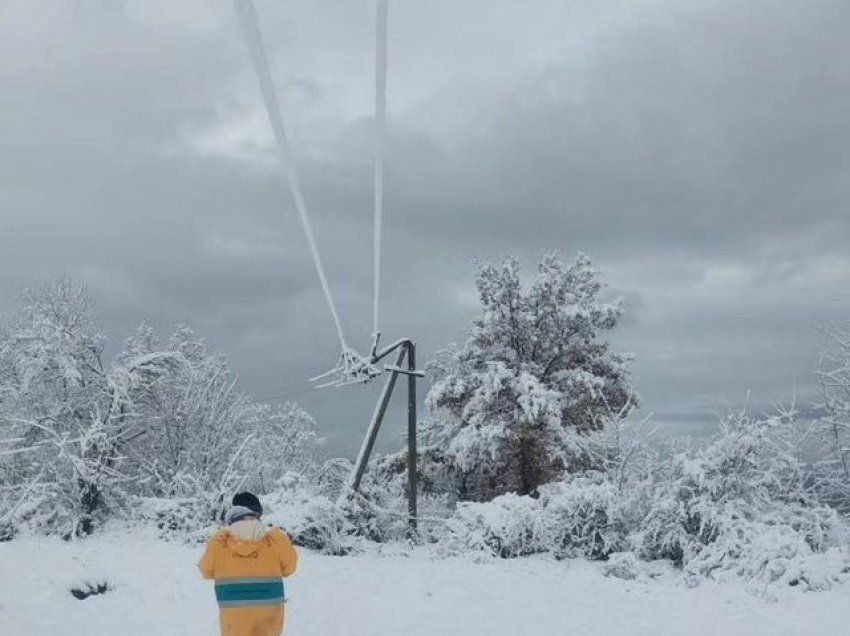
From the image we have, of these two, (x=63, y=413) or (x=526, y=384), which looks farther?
(x=526, y=384)

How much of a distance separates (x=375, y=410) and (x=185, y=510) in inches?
195

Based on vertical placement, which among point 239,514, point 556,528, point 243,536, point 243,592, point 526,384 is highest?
point 526,384

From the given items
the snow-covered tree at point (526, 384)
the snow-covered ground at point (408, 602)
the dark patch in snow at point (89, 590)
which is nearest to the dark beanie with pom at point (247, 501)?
the snow-covered ground at point (408, 602)

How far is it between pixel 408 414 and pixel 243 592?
15042mm

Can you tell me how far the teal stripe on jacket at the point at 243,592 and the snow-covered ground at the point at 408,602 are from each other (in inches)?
207

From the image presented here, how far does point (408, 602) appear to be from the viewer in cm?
1281

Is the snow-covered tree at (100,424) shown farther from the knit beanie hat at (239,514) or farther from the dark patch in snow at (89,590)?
the knit beanie hat at (239,514)

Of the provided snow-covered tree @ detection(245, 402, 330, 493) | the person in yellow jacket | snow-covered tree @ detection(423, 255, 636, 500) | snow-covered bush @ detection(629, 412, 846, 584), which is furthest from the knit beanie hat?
snow-covered tree @ detection(245, 402, 330, 493)

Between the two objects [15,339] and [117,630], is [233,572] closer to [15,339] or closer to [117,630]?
[117,630]

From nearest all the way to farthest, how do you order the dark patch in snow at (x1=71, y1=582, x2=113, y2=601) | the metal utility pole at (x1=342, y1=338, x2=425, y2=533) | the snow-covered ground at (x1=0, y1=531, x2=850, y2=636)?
the snow-covered ground at (x1=0, y1=531, x2=850, y2=636)
the dark patch in snow at (x1=71, y1=582, x2=113, y2=601)
the metal utility pole at (x1=342, y1=338, x2=425, y2=533)

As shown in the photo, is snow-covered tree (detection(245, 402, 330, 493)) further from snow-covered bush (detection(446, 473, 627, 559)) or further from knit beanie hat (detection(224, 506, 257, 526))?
knit beanie hat (detection(224, 506, 257, 526))

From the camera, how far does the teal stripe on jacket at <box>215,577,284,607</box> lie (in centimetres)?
611

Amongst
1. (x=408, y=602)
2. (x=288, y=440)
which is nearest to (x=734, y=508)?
(x=408, y=602)

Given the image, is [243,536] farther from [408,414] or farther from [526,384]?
[526,384]
